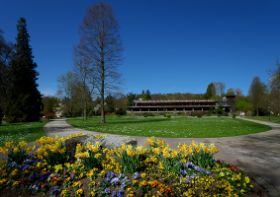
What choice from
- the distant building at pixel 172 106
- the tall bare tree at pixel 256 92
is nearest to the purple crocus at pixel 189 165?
the tall bare tree at pixel 256 92

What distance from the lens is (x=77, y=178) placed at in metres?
3.88

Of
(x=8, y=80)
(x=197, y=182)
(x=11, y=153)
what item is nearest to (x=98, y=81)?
(x=8, y=80)

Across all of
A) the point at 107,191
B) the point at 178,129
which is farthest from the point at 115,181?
the point at 178,129

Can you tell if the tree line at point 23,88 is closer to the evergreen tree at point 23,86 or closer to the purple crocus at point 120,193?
the evergreen tree at point 23,86

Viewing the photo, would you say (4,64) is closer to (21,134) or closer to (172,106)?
(21,134)

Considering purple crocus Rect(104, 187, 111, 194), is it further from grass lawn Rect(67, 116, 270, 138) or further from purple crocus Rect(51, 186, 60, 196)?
grass lawn Rect(67, 116, 270, 138)

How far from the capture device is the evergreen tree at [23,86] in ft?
107

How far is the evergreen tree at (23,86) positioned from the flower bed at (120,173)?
32467 millimetres

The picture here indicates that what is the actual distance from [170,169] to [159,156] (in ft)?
1.41

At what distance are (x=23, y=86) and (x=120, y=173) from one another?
37.5 metres

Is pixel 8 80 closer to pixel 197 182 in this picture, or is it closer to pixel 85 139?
pixel 85 139

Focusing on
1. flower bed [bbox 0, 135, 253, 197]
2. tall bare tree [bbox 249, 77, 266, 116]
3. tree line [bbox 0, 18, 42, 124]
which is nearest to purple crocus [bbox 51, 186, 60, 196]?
flower bed [bbox 0, 135, 253, 197]

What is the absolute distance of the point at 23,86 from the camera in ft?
116

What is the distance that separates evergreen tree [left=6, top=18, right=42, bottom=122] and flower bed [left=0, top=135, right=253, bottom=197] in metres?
32.5
